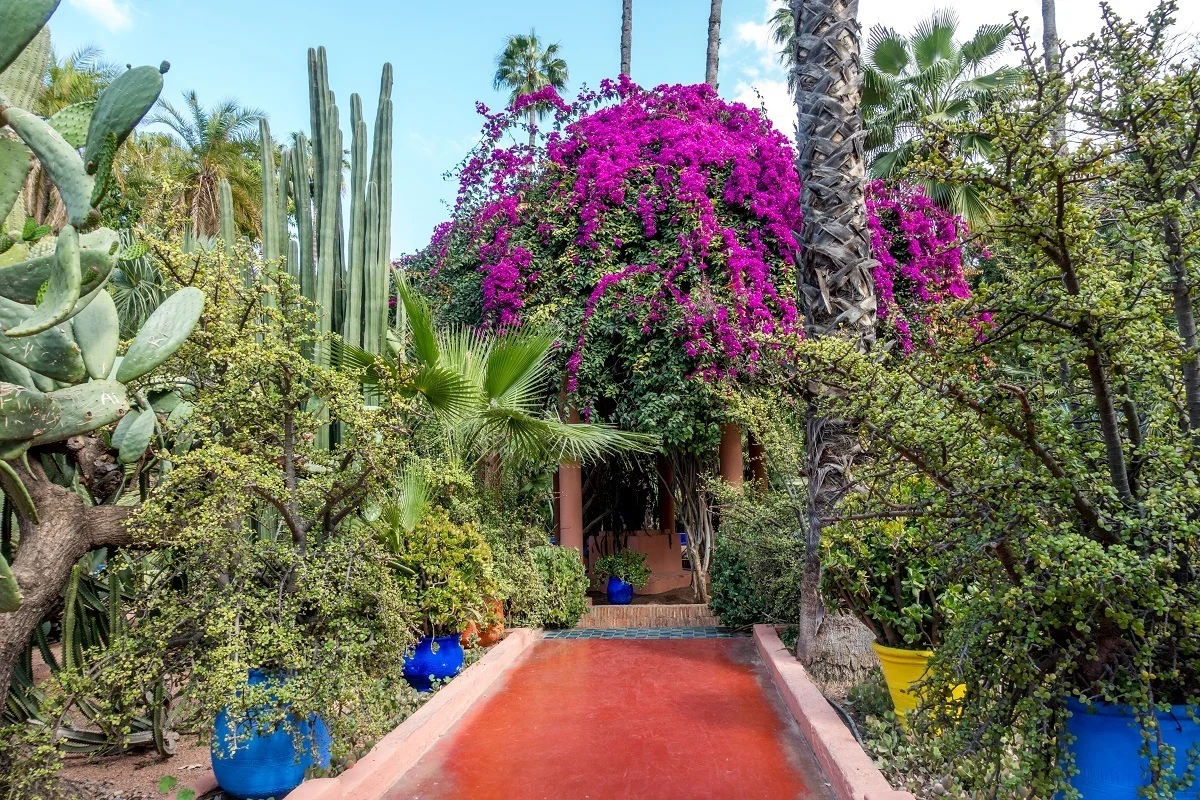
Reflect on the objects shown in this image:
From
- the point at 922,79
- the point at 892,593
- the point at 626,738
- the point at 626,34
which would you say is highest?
the point at 626,34

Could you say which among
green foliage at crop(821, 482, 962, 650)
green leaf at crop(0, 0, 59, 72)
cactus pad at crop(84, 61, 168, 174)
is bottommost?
green foliage at crop(821, 482, 962, 650)

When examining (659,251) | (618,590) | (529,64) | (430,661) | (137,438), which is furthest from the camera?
(529,64)

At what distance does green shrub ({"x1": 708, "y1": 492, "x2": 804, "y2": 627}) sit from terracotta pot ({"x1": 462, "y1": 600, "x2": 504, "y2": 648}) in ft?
7.79

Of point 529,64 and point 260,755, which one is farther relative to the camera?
point 529,64

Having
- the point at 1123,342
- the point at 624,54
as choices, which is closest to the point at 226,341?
the point at 1123,342

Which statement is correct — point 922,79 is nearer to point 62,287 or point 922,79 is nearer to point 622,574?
point 622,574

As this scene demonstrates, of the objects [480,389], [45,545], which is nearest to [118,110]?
[45,545]

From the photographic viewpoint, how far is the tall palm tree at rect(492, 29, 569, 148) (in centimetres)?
2766

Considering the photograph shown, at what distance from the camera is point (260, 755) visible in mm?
3920

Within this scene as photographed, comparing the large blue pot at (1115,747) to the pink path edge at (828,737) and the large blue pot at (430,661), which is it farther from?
the large blue pot at (430,661)

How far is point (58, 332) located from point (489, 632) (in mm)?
5572

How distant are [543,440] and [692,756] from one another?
11.7 feet

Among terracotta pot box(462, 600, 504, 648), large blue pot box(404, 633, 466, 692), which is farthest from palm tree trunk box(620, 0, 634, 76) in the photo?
large blue pot box(404, 633, 466, 692)

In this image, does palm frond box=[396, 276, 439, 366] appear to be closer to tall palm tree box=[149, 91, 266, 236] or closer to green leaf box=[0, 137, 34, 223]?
green leaf box=[0, 137, 34, 223]
